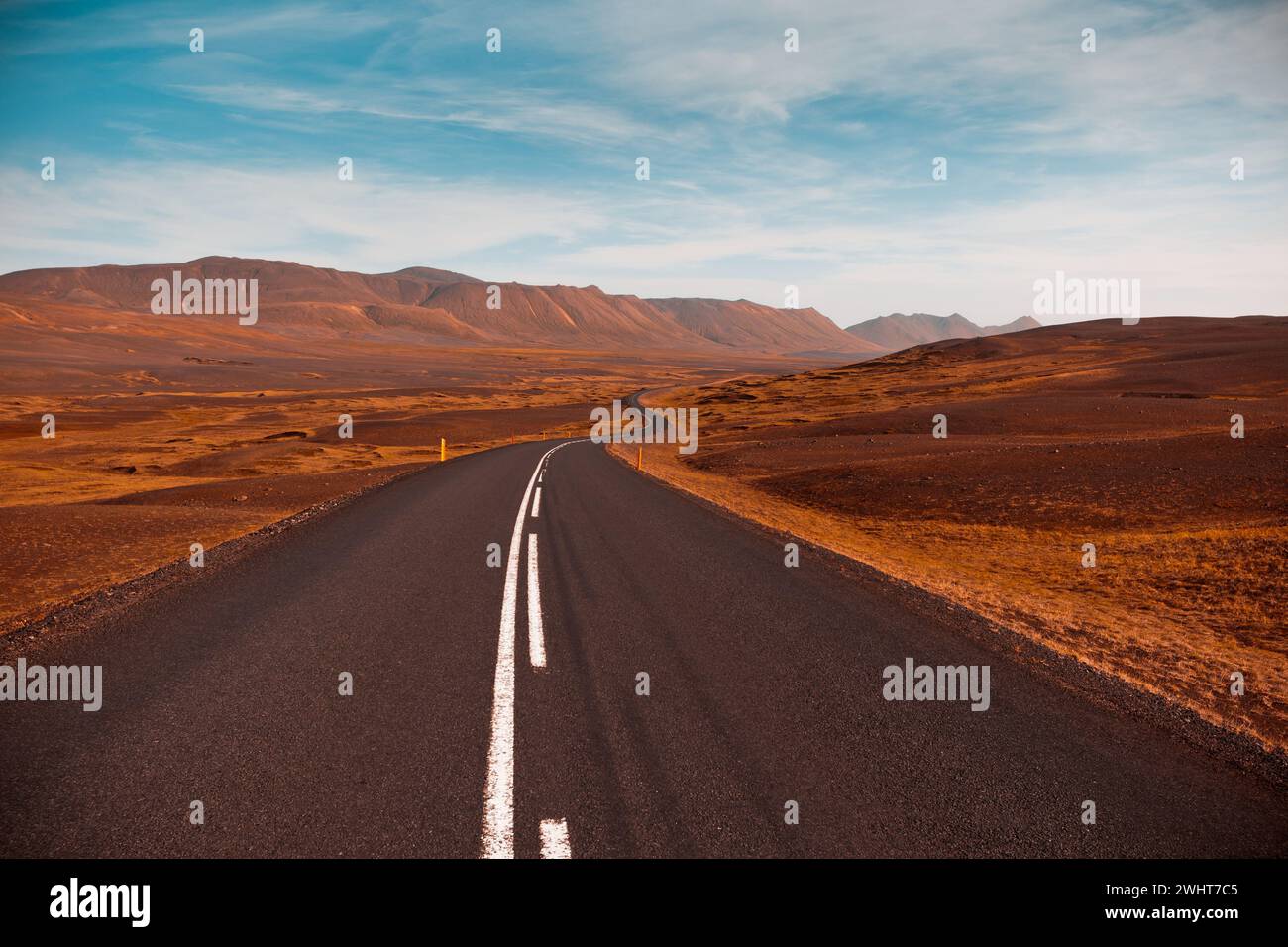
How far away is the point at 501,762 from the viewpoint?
5.11 meters

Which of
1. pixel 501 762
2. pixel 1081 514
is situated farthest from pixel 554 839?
pixel 1081 514

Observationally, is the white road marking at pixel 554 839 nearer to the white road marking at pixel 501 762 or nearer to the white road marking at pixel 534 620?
the white road marking at pixel 501 762

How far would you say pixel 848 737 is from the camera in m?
5.59

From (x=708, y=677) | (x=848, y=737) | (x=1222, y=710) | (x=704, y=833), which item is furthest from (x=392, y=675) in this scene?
(x=1222, y=710)

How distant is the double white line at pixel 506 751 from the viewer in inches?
164

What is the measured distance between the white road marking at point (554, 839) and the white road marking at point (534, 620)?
281 centimetres

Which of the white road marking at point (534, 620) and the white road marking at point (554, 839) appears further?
the white road marking at point (534, 620)

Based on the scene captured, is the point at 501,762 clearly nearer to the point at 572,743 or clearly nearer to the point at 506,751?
the point at 506,751

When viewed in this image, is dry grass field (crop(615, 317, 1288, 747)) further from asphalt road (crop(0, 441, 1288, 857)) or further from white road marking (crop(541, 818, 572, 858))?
white road marking (crop(541, 818, 572, 858))

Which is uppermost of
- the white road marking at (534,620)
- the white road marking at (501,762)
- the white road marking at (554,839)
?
the white road marking at (534,620)

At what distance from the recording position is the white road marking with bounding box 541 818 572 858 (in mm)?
4094

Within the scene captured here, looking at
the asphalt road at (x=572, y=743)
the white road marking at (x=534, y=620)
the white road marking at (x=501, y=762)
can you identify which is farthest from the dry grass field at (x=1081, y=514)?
the white road marking at (x=501, y=762)

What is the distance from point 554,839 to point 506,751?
1.17 metres

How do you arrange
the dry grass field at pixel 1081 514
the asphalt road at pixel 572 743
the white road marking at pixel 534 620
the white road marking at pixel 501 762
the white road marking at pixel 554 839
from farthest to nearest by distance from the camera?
the dry grass field at pixel 1081 514
the white road marking at pixel 534 620
the asphalt road at pixel 572 743
the white road marking at pixel 501 762
the white road marking at pixel 554 839
